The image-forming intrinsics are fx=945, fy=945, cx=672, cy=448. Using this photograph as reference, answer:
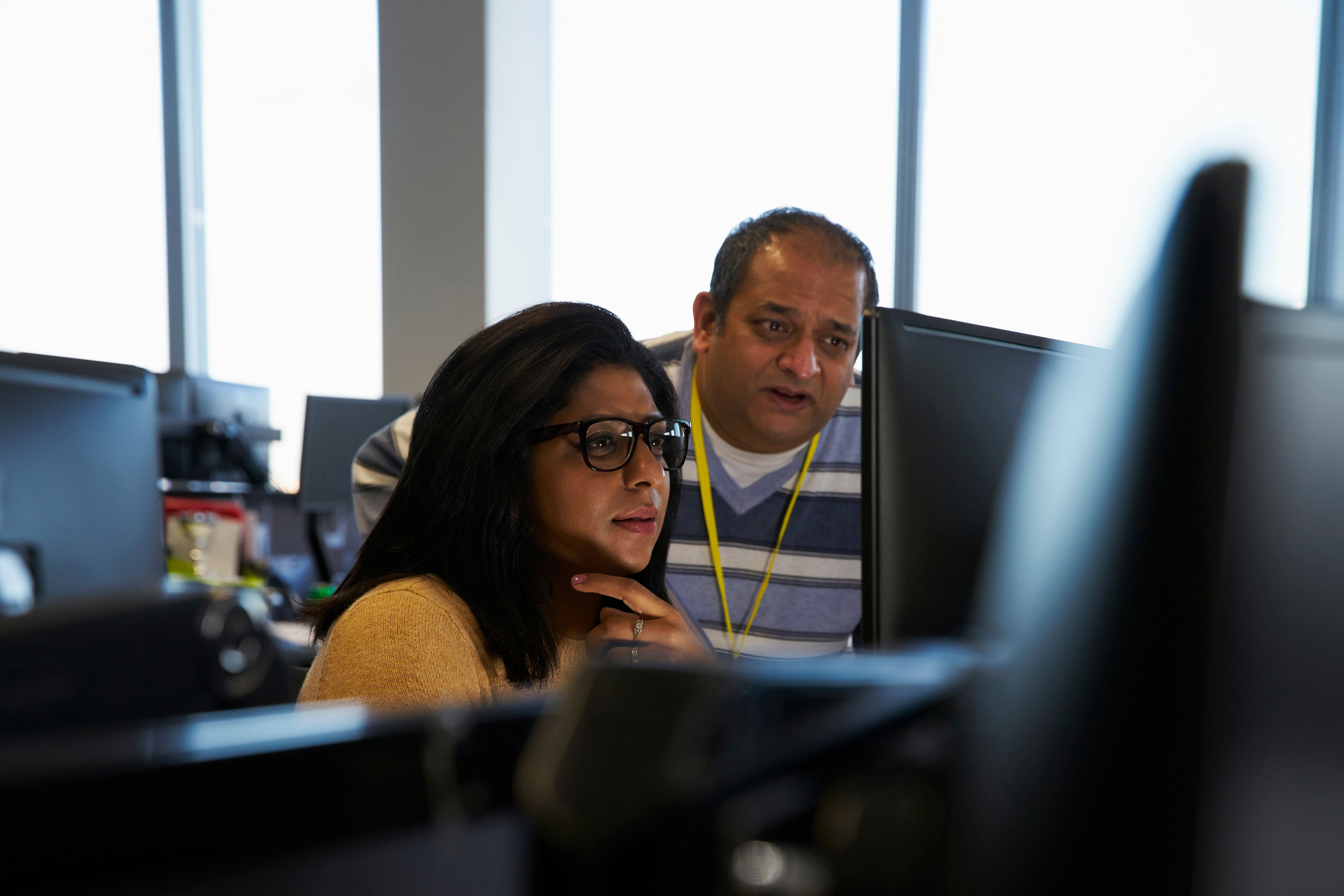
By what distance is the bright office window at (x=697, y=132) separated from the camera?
148 inches

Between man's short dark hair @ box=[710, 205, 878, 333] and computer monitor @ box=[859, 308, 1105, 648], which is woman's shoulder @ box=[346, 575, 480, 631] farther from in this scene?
man's short dark hair @ box=[710, 205, 878, 333]

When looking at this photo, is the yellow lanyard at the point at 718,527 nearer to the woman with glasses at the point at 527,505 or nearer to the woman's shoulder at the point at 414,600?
the woman with glasses at the point at 527,505

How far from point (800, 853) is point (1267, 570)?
280 mm

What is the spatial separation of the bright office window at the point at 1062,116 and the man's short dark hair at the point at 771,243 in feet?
4.63

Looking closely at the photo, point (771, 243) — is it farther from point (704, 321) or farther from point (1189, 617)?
point (1189, 617)

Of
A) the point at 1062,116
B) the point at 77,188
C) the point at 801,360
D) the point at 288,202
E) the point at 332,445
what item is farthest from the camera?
the point at 77,188

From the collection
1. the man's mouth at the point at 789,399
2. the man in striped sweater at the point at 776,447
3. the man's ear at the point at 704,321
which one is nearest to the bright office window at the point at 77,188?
the man's ear at the point at 704,321

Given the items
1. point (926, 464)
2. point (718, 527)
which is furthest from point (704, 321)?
point (926, 464)

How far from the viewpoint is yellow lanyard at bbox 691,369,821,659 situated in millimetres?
1752

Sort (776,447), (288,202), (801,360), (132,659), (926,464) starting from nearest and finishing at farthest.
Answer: (132,659) → (926,464) → (801,360) → (776,447) → (288,202)

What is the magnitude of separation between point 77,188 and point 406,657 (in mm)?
5613

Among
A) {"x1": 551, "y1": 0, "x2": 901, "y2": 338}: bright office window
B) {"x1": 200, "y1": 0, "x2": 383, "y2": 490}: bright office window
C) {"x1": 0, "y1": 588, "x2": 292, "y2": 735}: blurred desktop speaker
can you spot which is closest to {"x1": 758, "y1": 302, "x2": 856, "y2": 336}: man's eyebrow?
{"x1": 0, "y1": 588, "x2": 292, "y2": 735}: blurred desktop speaker

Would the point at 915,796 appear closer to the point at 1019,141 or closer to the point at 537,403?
the point at 537,403

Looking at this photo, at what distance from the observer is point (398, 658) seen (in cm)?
103
